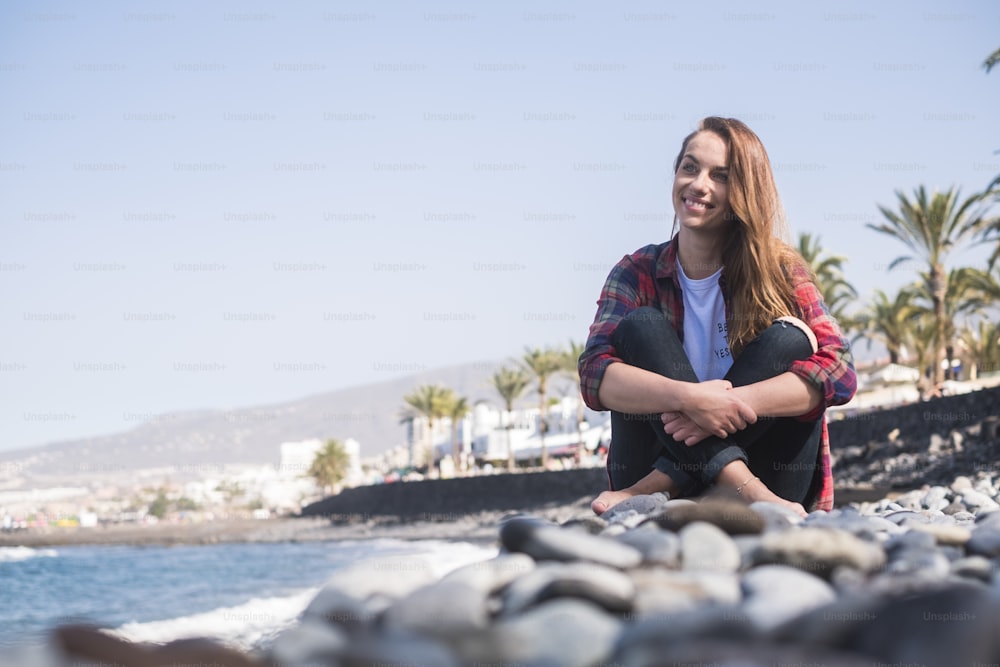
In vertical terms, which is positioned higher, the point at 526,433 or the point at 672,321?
the point at 672,321

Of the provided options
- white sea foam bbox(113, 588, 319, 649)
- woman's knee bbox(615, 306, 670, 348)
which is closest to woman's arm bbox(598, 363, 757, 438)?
woman's knee bbox(615, 306, 670, 348)

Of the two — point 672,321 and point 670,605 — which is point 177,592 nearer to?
point 672,321

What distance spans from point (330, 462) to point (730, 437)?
76.9 m

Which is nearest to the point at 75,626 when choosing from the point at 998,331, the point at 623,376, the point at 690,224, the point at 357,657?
the point at 357,657

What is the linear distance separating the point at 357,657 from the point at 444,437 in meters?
85.5

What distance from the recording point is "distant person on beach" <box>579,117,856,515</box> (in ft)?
8.39

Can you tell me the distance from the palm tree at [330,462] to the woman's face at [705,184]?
76388 mm

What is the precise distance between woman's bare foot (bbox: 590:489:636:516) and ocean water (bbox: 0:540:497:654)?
6.30m

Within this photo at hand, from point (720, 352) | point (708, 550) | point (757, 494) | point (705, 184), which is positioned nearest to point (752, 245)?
point (705, 184)

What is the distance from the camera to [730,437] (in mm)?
2602

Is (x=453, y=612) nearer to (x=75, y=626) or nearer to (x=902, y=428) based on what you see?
(x=75, y=626)

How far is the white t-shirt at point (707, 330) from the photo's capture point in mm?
2969

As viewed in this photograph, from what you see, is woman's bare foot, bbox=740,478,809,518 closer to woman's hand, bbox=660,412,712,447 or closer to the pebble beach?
woman's hand, bbox=660,412,712,447

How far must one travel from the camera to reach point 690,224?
9.78 feet
